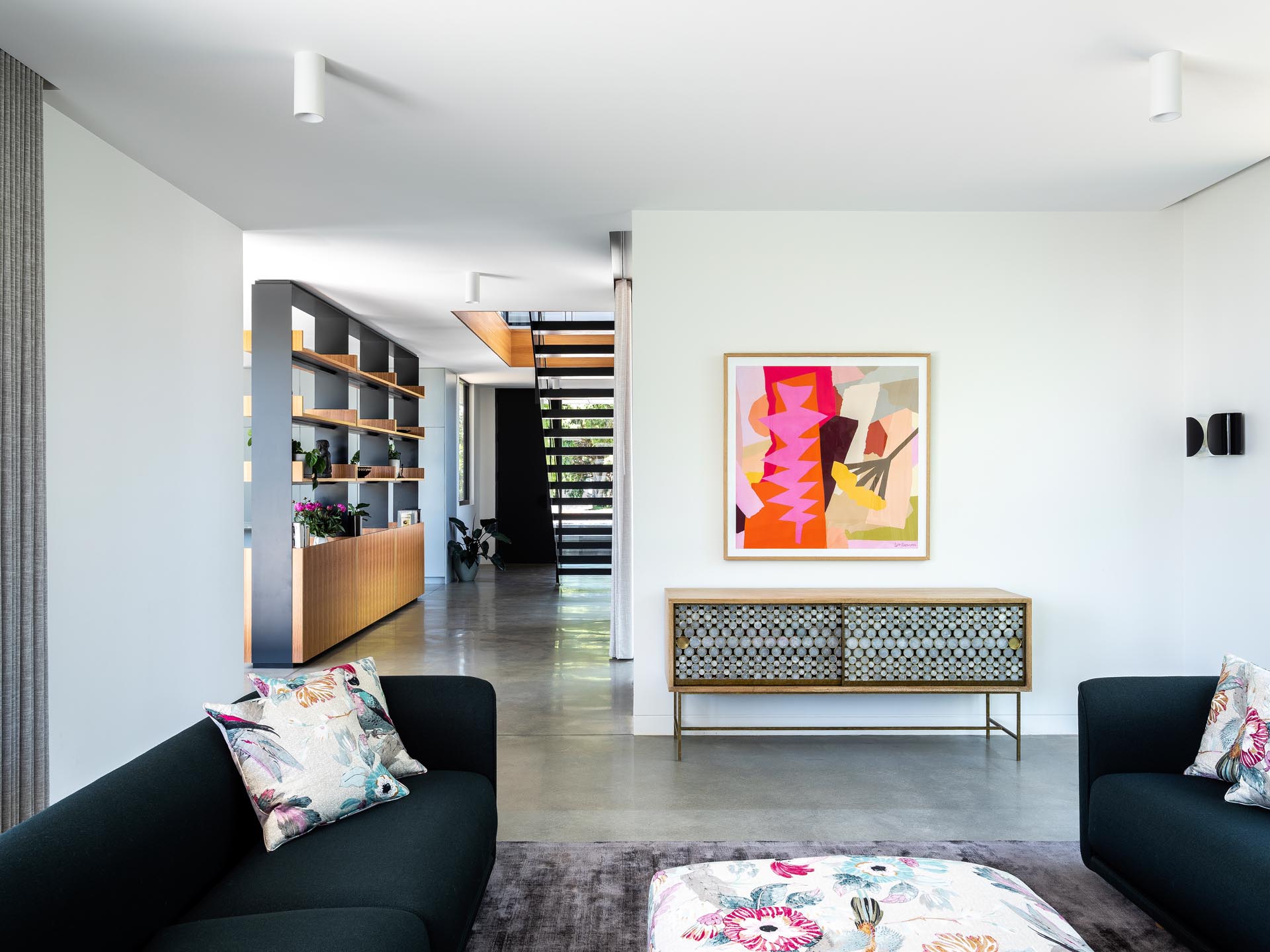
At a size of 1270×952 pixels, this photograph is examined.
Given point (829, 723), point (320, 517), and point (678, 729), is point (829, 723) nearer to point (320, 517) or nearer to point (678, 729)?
point (678, 729)

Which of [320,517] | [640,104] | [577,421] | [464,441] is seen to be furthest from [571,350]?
[464,441]

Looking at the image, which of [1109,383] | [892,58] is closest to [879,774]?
[1109,383]

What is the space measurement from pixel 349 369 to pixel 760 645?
4443 mm

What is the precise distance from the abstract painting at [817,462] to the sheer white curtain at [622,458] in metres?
1.50

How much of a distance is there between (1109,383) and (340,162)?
401 centimetres

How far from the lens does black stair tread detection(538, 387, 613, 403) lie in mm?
7949

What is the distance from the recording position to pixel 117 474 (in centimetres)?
356

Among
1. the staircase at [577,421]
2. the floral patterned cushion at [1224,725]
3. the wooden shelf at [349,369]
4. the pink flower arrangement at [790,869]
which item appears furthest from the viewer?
the staircase at [577,421]

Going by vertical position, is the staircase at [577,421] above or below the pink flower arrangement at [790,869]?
above

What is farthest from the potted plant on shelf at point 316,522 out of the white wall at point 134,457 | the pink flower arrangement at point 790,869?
the pink flower arrangement at point 790,869

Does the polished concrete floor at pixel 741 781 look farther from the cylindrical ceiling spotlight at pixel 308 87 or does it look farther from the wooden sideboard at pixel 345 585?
the cylindrical ceiling spotlight at pixel 308 87

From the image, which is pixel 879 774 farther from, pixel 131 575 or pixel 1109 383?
pixel 131 575

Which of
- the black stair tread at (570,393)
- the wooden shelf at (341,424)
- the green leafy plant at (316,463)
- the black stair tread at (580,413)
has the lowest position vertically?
the green leafy plant at (316,463)

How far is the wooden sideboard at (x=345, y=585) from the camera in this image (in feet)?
19.2
